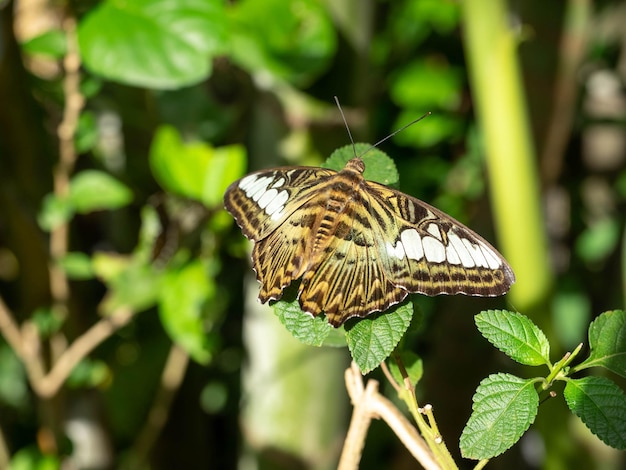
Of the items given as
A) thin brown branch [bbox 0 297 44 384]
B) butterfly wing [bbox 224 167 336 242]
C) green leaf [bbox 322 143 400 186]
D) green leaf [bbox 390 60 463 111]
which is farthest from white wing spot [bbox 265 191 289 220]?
green leaf [bbox 390 60 463 111]

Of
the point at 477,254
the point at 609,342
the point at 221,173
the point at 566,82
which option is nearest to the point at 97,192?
the point at 221,173

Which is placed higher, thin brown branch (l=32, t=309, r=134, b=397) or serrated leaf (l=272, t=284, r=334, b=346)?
serrated leaf (l=272, t=284, r=334, b=346)

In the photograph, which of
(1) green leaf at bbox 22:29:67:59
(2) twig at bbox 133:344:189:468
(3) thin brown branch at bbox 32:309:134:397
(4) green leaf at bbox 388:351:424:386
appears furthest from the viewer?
(2) twig at bbox 133:344:189:468

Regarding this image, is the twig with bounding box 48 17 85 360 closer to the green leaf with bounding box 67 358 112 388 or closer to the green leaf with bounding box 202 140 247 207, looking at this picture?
the green leaf with bounding box 67 358 112 388

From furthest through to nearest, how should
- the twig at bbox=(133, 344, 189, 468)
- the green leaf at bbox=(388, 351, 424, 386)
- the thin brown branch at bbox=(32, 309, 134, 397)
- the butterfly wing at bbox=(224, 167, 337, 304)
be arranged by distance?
1. the twig at bbox=(133, 344, 189, 468)
2. the thin brown branch at bbox=(32, 309, 134, 397)
3. the butterfly wing at bbox=(224, 167, 337, 304)
4. the green leaf at bbox=(388, 351, 424, 386)

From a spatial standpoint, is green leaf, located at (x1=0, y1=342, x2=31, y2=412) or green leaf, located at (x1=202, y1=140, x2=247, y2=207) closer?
green leaf, located at (x1=202, y1=140, x2=247, y2=207)

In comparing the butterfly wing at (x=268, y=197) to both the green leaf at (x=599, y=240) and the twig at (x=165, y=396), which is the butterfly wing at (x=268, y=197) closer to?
the twig at (x=165, y=396)

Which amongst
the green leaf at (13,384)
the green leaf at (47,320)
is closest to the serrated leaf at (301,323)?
the green leaf at (47,320)

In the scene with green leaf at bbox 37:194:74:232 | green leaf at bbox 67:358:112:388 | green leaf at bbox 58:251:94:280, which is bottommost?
green leaf at bbox 67:358:112:388

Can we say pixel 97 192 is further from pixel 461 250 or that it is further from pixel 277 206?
pixel 461 250
